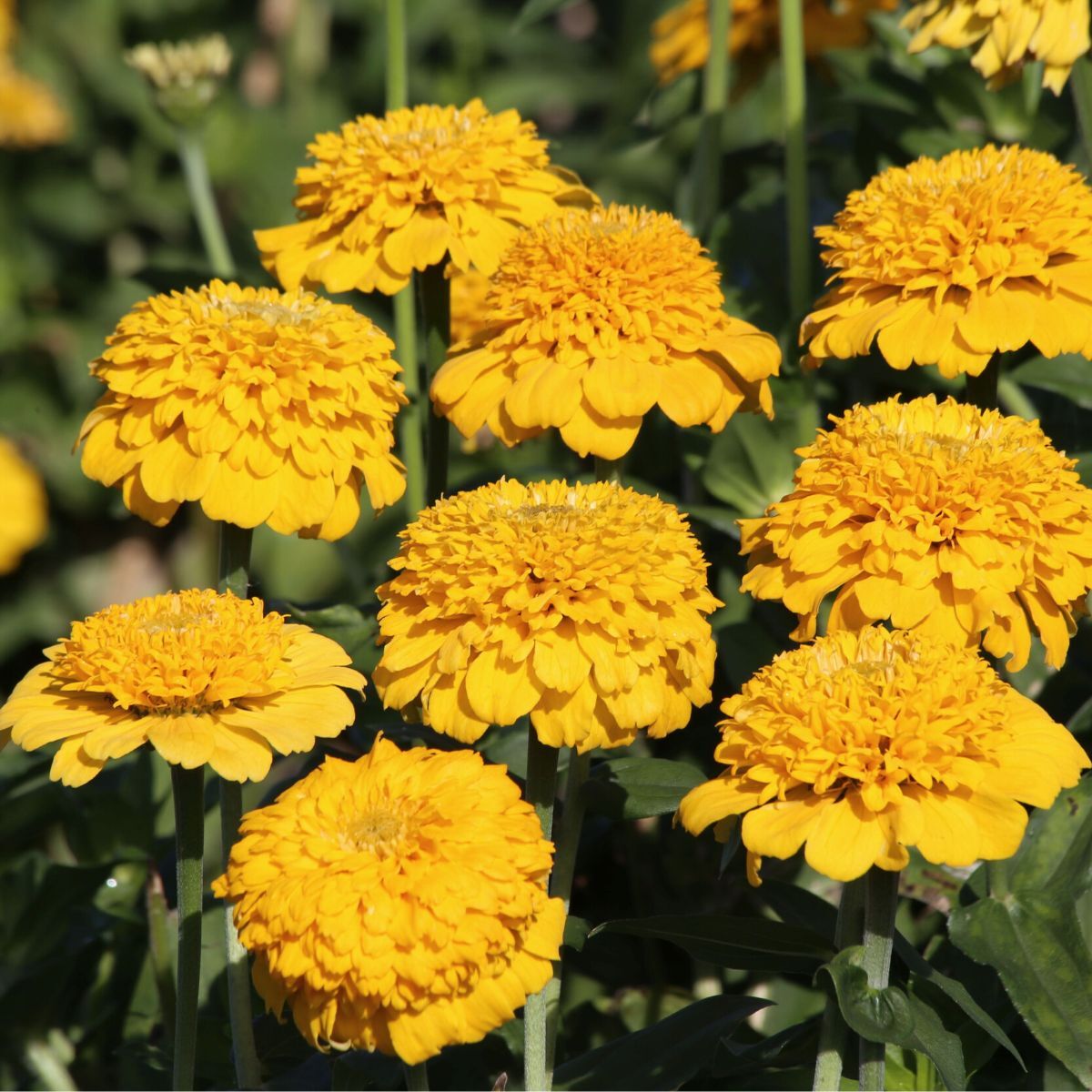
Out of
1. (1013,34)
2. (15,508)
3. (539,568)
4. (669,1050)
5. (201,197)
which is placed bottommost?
(15,508)

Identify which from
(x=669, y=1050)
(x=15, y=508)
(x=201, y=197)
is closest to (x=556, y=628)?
(x=669, y=1050)

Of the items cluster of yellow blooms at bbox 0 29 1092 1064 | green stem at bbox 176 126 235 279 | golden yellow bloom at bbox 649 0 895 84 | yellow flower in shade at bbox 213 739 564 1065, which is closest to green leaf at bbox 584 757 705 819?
cluster of yellow blooms at bbox 0 29 1092 1064

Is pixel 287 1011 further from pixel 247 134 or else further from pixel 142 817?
pixel 247 134

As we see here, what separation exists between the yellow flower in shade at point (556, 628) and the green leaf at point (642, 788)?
98 millimetres

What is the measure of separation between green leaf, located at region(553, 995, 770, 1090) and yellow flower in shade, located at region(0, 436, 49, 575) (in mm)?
1692

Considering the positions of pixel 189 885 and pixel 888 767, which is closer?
pixel 888 767

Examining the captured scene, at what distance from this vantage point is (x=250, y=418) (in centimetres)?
111

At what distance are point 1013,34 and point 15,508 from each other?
176cm

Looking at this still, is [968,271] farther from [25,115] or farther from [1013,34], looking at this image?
[25,115]

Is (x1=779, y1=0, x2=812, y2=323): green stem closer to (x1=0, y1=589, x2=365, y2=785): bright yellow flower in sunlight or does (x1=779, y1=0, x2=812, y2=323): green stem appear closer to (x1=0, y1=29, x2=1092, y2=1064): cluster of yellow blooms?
(x1=0, y1=29, x2=1092, y2=1064): cluster of yellow blooms

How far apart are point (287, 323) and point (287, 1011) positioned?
49 cm

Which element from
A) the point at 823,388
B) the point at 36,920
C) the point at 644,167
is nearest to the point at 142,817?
the point at 36,920

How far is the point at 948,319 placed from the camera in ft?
3.72

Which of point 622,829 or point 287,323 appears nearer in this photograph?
point 287,323
